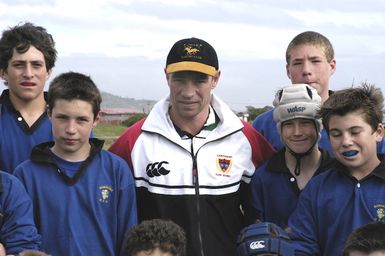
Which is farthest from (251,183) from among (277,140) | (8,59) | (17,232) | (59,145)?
(8,59)

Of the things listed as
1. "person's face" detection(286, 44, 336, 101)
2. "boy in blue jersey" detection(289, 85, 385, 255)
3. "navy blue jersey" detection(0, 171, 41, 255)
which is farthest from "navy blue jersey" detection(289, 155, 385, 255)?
"navy blue jersey" detection(0, 171, 41, 255)

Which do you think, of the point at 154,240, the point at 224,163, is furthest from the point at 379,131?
the point at 154,240

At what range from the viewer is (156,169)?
5402mm

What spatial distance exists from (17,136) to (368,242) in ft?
9.54

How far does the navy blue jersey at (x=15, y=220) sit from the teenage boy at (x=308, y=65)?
7.94 ft

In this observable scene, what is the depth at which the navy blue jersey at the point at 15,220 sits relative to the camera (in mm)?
4621

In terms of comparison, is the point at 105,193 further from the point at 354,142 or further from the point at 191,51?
the point at 354,142

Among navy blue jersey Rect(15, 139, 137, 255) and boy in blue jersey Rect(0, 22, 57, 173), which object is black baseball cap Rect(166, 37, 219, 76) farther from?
boy in blue jersey Rect(0, 22, 57, 173)

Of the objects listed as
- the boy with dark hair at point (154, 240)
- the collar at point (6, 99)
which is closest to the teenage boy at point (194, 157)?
the boy with dark hair at point (154, 240)

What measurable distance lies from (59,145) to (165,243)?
1169 millimetres

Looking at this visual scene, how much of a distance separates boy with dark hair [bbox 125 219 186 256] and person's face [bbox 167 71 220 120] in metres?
1.10

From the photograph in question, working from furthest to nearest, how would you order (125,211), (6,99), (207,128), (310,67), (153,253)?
(310,67) → (6,99) → (207,128) → (125,211) → (153,253)

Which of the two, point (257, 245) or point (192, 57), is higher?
point (192, 57)

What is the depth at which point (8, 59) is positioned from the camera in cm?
573
